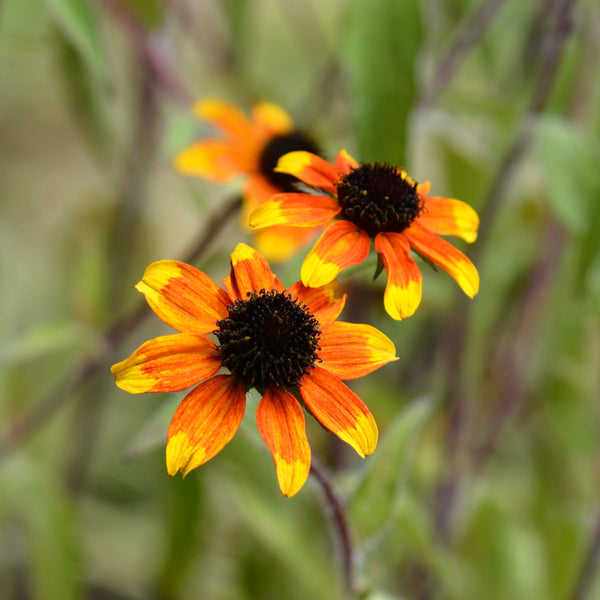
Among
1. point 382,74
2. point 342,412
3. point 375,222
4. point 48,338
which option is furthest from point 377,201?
point 48,338

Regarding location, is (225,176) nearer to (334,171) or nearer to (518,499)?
(334,171)

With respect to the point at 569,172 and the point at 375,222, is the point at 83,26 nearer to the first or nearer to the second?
the point at 375,222

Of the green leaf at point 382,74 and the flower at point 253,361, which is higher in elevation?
the green leaf at point 382,74

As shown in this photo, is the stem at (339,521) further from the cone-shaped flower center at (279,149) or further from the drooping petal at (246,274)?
the cone-shaped flower center at (279,149)

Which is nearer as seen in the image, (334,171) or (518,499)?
(334,171)

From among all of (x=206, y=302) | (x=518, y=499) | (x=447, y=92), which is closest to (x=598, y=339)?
(x=518, y=499)

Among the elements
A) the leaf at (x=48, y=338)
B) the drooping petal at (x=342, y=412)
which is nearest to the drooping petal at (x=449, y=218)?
the drooping petal at (x=342, y=412)
